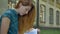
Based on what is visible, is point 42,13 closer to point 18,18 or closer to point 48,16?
point 48,16

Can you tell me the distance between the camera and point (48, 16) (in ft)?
15.0

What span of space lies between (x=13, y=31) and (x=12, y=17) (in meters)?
0.10

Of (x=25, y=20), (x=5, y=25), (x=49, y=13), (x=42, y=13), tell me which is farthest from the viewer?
(x=49, y=13)

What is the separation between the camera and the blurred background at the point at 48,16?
14.2ft

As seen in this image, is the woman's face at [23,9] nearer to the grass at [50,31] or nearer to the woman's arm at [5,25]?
the woman's arm at [5,25]

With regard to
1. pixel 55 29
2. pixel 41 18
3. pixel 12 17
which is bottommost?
pixel 55 29

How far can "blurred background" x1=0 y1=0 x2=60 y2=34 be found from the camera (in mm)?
4332

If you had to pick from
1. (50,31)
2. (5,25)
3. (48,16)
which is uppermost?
(5,25)

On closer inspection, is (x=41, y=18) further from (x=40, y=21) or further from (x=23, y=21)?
(x=23, y=21)

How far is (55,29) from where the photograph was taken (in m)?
4.57

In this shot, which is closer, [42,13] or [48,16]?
[42,13]

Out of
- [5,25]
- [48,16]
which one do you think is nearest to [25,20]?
[5,25]

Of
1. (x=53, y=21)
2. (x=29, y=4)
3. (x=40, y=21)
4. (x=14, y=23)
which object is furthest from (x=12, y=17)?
(x=53, y=21)

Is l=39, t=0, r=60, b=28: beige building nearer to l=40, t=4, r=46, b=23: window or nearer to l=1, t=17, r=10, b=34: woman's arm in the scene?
l=40, t=4, r=46, b=23: window
